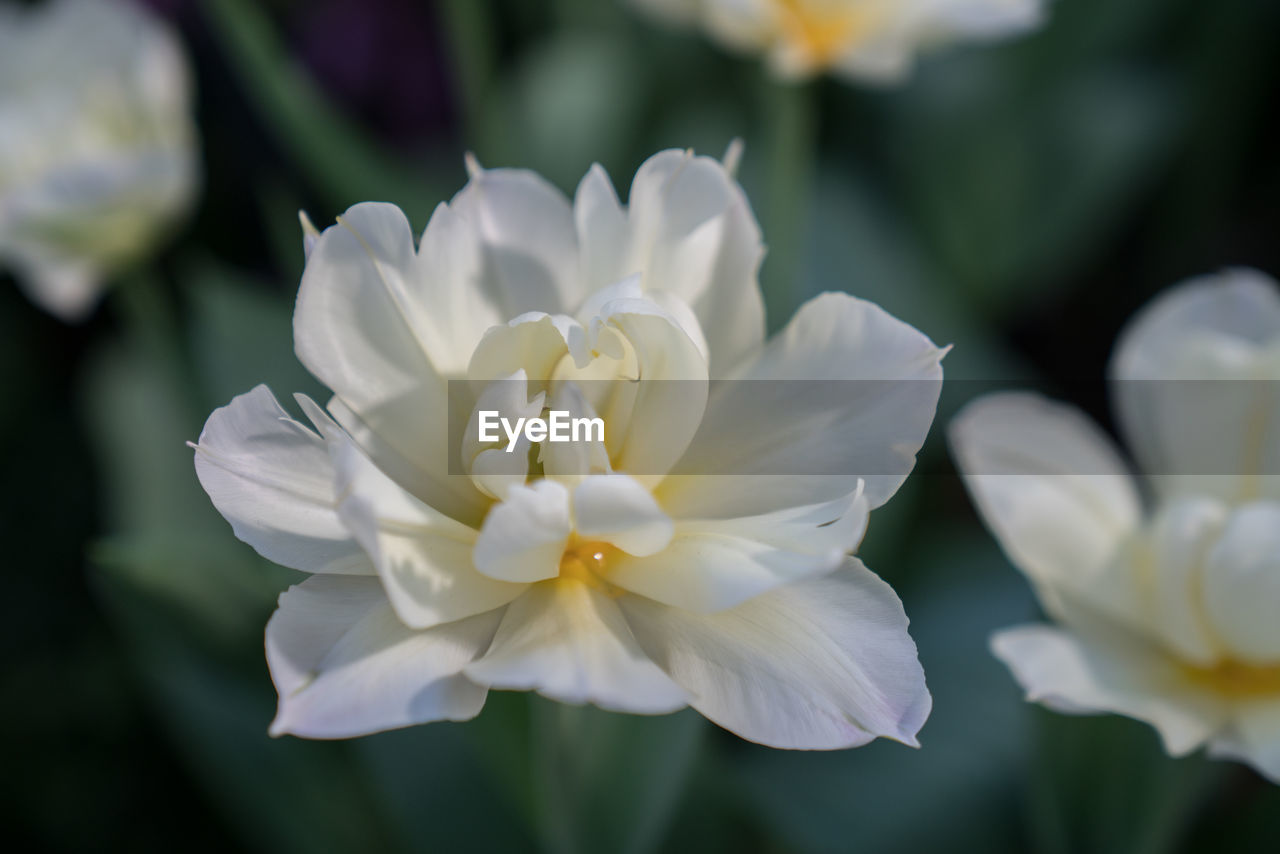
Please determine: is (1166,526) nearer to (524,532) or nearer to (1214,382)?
(1214,382)

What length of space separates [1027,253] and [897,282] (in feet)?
0.76

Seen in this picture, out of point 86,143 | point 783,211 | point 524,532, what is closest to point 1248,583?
point 524,532

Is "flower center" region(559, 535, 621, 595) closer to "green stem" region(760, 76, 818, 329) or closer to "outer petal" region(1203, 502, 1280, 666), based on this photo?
"outer petal" region(1203, 502, 1280, 666)

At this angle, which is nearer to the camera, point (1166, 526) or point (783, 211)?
point (1166, 526)

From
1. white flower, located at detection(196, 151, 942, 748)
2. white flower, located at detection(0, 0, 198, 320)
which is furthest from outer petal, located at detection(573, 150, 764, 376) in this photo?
white flower, located at detection(0, 0, 198, 320)

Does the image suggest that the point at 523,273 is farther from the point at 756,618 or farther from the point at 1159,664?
the point at 1159,664

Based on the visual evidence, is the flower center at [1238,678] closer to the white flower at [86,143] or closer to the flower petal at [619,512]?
the flower petal at [619,512]

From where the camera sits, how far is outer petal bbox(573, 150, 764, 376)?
0.45 m

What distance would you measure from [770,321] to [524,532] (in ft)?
1.53

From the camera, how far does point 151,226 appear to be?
0.88 meters

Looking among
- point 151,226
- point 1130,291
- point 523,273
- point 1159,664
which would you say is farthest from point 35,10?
point 1130,291

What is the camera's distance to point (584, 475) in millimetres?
423

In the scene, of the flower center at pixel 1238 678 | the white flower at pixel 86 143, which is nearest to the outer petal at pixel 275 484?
the flower center at pixel 1238 678

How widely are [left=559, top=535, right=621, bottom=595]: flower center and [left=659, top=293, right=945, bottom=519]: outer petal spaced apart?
0.03m
